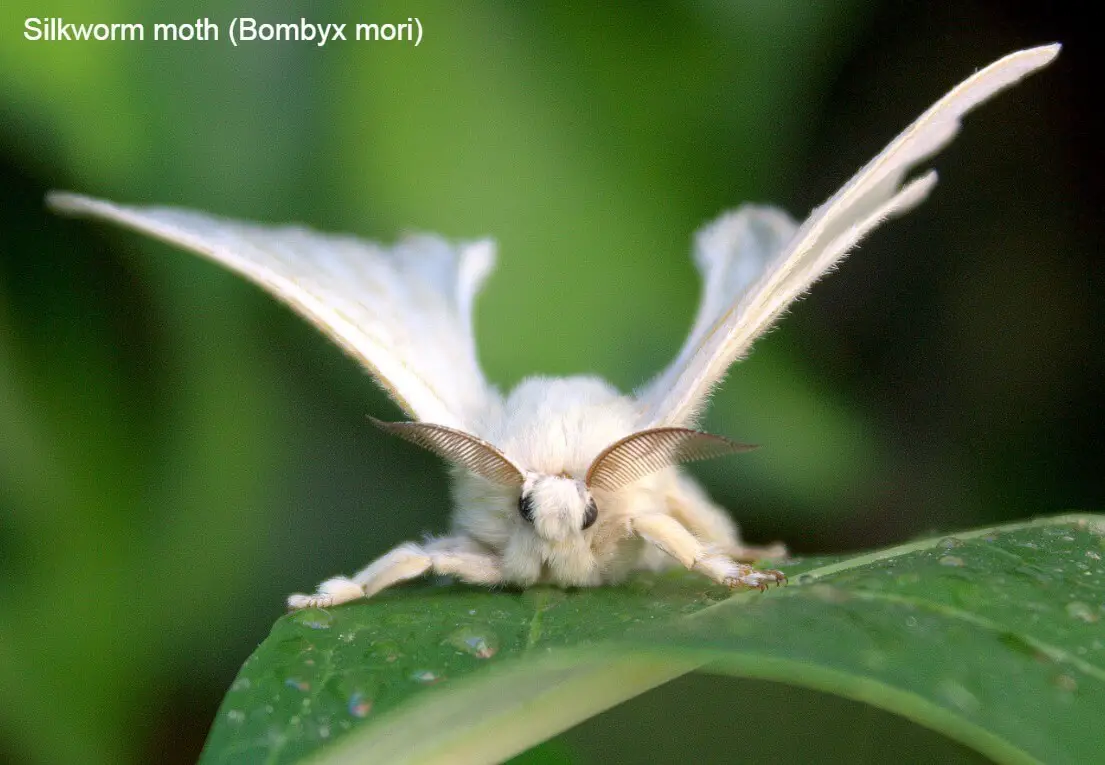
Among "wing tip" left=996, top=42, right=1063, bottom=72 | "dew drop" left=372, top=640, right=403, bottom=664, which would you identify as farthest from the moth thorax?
"wing tip" left=996, top=42, right=1063, bottom=72

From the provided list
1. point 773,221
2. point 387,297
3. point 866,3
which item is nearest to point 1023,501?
point 773,221

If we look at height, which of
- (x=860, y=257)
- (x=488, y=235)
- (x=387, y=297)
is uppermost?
(x=860, y=257)

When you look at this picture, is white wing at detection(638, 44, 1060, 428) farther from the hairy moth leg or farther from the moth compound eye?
the hairy moth leg

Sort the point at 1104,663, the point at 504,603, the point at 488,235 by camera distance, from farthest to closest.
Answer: the point at 488,235 < the point at 504,603 < the point at 1104,663

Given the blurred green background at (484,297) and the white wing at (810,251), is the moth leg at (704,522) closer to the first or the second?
the white wing at (810,251)

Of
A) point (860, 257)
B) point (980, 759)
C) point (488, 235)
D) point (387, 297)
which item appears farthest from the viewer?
point (860, 257)

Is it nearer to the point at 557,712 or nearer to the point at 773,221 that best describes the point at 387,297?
the point at 773,221
